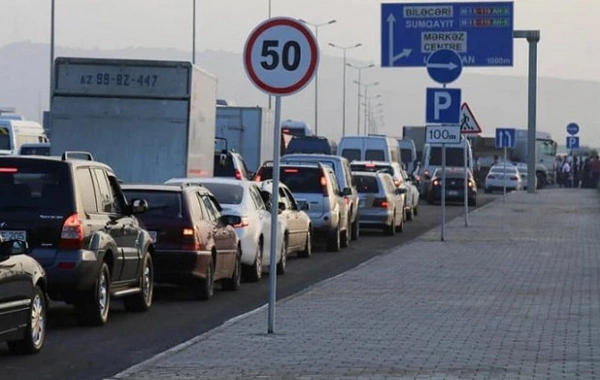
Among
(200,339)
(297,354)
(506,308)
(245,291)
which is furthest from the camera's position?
(245,291)

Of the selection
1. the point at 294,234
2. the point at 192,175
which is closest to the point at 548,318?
the point at 294,234

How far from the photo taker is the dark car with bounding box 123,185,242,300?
20.0m

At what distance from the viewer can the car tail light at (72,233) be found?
16.2 m

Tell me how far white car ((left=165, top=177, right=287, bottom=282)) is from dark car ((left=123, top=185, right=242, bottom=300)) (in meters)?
1.86

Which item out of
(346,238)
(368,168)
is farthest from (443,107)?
(368,168)

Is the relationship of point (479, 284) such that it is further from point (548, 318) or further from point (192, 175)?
point (192, 175)

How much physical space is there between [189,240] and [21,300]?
6.18 metres

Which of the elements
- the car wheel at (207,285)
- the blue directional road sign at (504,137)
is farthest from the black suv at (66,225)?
the blue directional road sign at (504,137)

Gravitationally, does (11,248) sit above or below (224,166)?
below

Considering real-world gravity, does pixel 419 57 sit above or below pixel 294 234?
above

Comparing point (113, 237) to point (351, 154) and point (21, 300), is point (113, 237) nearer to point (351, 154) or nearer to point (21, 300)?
point (21, 300)

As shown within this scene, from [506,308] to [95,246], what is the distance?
4.87m

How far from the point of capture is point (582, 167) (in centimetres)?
9469

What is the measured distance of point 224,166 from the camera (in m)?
36.5
